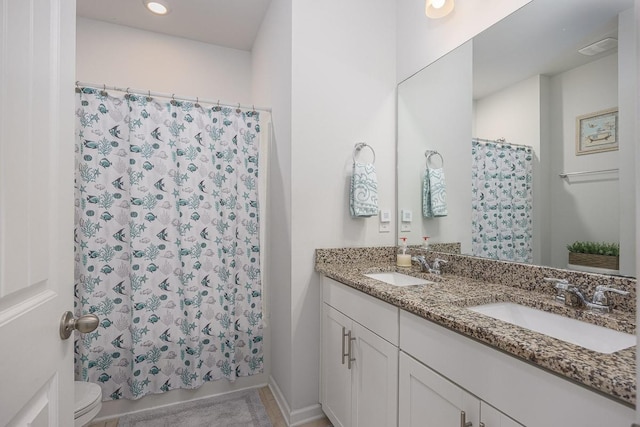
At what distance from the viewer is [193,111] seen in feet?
6.57

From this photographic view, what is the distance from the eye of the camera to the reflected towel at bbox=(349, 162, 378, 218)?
6.34 feet

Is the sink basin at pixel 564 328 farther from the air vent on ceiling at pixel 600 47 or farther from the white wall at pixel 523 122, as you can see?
the air vent on ceiling at pixel 600 47

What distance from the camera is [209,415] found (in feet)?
6.28

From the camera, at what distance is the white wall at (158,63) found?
2459 millimetres

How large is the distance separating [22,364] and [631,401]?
107cm

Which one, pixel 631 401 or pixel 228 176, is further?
pixel 228 176

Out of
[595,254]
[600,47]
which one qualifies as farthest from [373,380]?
[600,47]

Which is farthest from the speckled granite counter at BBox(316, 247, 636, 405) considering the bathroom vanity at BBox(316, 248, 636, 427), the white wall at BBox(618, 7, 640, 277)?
the white wall at BBox(618, 7, 640, 277)

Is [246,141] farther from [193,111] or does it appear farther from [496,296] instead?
[496,296]

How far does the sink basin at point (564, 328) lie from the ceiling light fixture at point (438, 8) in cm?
152

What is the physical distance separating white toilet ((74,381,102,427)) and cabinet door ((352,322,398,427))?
3.92ft

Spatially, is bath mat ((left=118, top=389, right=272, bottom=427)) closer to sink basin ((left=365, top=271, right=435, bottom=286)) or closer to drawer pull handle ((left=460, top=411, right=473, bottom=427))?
sink basin ((left=365, top=271, right=435, bottom=286))

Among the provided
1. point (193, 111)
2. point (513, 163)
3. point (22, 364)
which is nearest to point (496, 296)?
point (513, 163)

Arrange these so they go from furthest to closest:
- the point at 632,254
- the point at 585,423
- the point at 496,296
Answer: the point at 496,296, the point at 632,254, the point at 585,423
